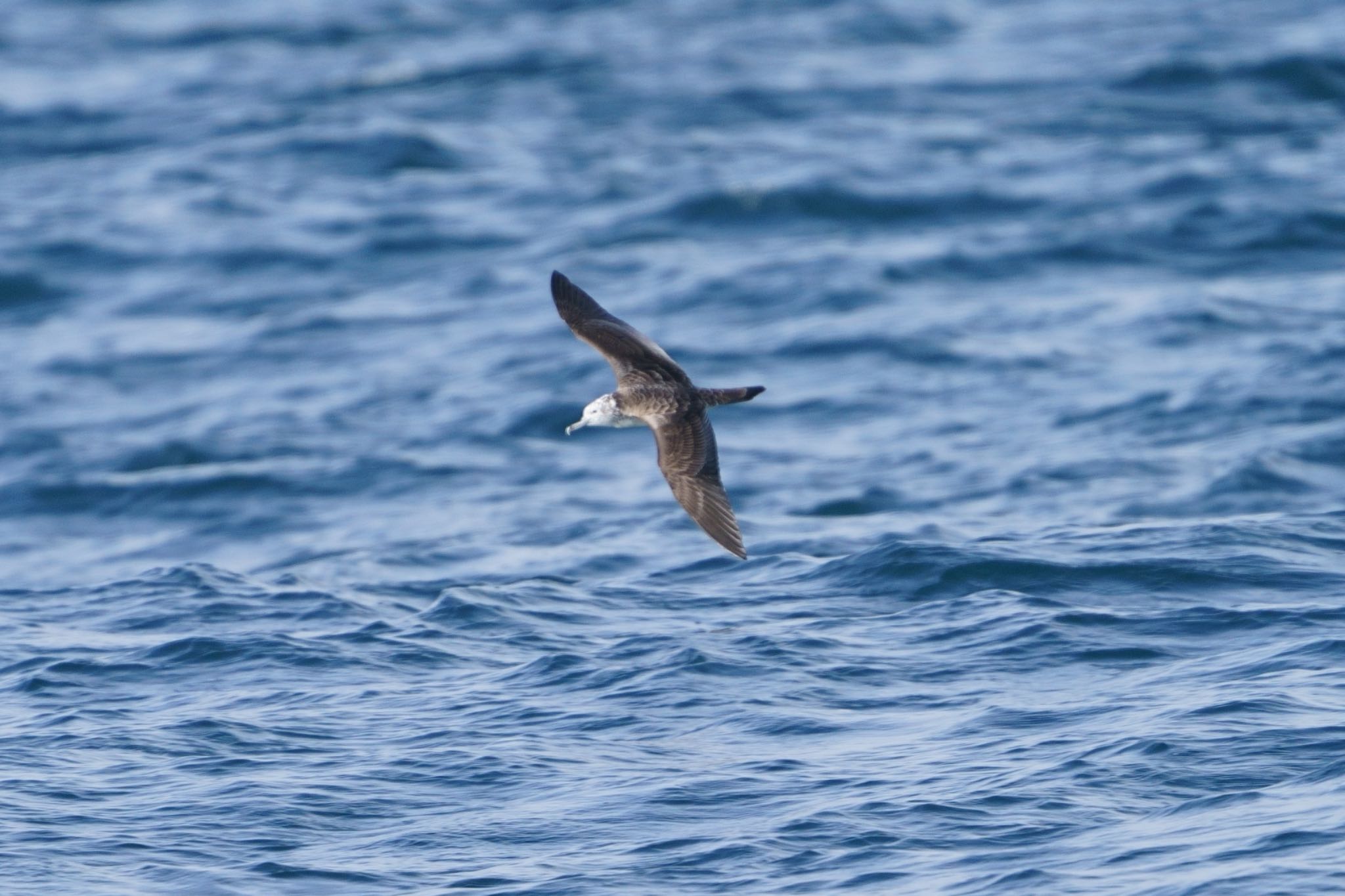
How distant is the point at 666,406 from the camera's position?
1113cm

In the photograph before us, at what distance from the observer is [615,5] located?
33.8 metres

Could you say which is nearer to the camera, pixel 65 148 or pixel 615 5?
pixel 65 148

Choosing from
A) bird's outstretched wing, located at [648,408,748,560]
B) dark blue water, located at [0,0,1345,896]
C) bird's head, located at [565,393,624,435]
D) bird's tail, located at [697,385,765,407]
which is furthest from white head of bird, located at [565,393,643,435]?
dark blue water, located at [0,0,1345,896]

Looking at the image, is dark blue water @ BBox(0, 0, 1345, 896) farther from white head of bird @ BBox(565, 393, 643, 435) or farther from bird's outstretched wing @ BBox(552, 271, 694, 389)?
bird's outstretched wing @ BBox(552, 271, 694, 389)

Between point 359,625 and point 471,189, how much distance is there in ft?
43.9

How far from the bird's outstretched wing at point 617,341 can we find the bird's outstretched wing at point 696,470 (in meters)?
0.30

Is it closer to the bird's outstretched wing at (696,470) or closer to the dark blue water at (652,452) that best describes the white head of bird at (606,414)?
the bird's outstretched wing at (696,470)

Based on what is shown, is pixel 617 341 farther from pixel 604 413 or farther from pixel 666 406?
pixel 666 406

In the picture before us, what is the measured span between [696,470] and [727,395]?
1.43ft

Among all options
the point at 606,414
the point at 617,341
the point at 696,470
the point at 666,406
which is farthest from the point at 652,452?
the point at 696,470

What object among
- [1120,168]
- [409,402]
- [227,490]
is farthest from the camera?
[1120,168]

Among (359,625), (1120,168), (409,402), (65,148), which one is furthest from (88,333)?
(1120,168)

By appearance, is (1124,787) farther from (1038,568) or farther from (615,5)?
(615,5)

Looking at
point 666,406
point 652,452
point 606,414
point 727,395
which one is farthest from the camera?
point 652,452
